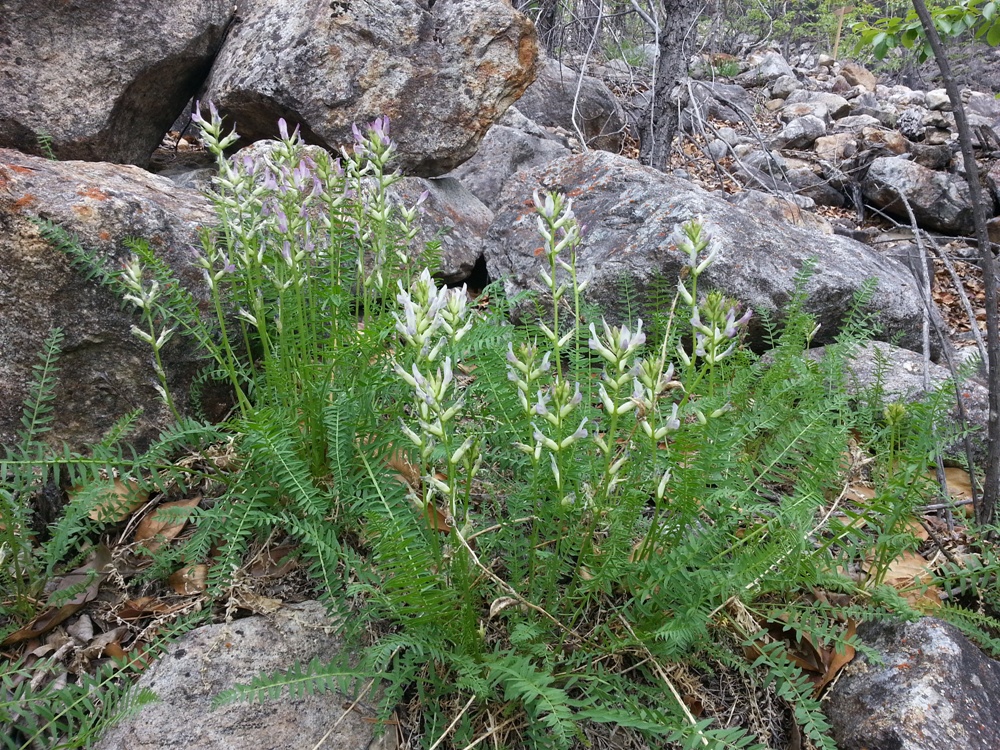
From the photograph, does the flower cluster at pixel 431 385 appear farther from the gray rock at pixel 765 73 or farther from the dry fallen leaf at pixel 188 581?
the gray rock at pixel 765 73

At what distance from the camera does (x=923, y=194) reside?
781 centimetres

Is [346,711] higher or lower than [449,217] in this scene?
lower

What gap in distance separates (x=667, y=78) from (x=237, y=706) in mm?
4965

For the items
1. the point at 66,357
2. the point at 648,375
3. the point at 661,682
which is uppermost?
the point at 648,375

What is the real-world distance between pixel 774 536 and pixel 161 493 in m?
2.10

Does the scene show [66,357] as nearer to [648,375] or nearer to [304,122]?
[648,375]

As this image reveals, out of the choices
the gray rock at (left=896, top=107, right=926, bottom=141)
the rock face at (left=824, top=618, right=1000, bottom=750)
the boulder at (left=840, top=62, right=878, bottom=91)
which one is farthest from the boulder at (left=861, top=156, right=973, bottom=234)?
the boulder at (left=840, top=62, right=878, bottom=91)

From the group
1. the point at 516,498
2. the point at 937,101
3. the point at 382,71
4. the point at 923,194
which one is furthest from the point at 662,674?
the point at 937,101

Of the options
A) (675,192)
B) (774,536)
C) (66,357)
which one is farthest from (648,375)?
(675,192)

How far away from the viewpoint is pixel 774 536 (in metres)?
1.97

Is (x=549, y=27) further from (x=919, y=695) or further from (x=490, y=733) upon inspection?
(x=490, y=733)

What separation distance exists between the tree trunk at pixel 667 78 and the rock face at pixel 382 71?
1.05 meters

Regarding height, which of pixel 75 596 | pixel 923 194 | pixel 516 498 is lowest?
pixel 75 596

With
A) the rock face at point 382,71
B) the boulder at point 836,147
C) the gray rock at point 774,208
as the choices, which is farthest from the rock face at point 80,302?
the boulder at point 836,147
